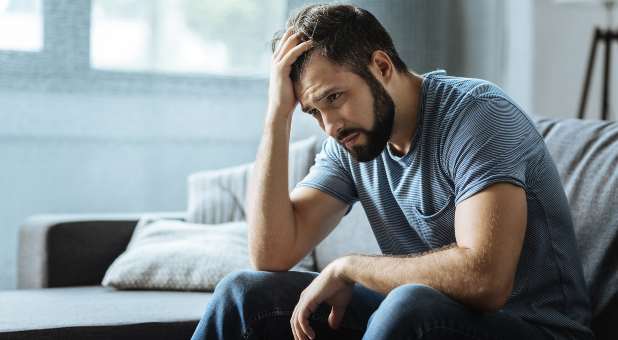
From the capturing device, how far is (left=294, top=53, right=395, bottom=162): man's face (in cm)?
152

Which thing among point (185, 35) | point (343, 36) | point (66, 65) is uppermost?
point (343, 36)

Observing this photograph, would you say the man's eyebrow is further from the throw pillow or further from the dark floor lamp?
→ the dark floor lamp

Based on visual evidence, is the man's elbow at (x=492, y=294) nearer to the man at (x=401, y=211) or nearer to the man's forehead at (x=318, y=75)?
the man at (x=401, y=211)

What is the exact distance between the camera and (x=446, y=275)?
4.28ft

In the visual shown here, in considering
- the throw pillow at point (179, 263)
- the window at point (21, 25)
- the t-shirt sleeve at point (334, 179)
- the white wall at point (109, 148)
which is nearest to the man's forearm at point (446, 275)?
the t-shirt sleeve at point (334, 179)

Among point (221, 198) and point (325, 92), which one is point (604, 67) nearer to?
point (221, 198)

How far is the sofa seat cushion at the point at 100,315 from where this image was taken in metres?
1.72

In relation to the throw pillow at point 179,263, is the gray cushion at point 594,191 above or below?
above

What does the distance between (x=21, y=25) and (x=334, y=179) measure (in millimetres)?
1605

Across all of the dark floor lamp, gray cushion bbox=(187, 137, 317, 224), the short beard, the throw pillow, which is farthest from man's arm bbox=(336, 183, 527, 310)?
the dark floor lamp

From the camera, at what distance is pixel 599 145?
1.72m

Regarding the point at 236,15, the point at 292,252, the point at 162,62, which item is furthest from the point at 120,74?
the point at 292,252

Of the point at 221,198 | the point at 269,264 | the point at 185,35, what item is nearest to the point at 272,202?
the point at 269,264

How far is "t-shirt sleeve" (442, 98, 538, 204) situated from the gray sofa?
11.3 inches
